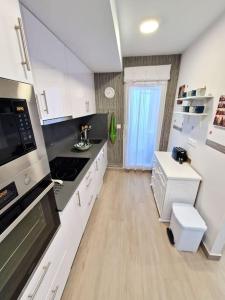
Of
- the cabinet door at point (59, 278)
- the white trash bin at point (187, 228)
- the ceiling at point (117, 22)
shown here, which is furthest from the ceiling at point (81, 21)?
the white trash bin at point (187, 228)

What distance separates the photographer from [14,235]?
25.0 inches

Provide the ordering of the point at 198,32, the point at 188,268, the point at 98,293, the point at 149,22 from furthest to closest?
the point at 198,32
the point at 149,22
the point at 188,268
the point at 98,293

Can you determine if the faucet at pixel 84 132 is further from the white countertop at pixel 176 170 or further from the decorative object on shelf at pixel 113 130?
the white countertop at pixel 176 170

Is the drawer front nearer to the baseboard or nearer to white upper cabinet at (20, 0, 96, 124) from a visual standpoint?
white upper cabinet at (20, 0, 96, 124)

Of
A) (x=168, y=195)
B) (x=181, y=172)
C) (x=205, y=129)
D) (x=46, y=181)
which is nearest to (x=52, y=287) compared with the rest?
(x=46, y=181)

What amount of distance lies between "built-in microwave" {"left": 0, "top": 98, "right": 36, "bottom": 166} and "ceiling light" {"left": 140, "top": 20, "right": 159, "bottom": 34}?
1764 mm

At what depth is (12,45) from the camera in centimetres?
61

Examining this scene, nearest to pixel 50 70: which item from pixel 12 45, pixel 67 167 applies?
pixel 12 45

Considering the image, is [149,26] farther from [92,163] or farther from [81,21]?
[92,163]

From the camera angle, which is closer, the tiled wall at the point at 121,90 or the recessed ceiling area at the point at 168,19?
the recessed ceiling area at the point at 168,19

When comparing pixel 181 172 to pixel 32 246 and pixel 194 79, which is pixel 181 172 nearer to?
pixel 194 79

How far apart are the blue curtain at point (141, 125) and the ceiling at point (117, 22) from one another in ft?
2.66

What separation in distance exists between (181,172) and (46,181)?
165 cm

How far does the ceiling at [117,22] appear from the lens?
0.92 m
